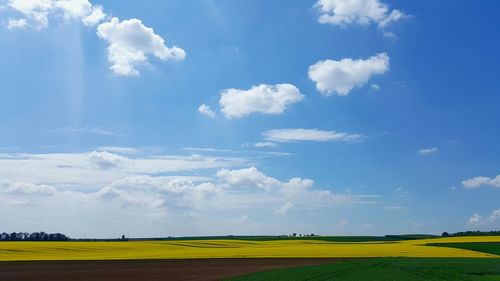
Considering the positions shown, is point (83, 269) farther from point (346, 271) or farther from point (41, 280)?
point (346, 271)

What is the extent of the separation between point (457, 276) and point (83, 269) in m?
28.8

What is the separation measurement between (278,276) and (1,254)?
41470mm

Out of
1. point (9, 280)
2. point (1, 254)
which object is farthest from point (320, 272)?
point (1, 254)

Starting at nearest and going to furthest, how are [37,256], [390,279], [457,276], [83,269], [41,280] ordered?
[390,279] → [457,276] → [41,280] → [83,269] → [37,256]

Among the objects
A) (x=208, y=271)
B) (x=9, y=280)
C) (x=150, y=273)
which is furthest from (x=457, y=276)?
(x=9, y=280)

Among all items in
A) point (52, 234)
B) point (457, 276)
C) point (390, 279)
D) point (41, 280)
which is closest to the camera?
point (390, 279)

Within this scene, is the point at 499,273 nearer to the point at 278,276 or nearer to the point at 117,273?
the point at 278,276

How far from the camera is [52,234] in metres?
172

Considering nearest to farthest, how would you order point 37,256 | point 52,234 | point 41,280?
point 41,280 < point 37,256 < point 52,234

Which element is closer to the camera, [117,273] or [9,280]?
[9,280]

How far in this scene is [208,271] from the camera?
3809 centimetres

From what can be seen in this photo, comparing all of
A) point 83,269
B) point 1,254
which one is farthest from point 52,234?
point 83,269

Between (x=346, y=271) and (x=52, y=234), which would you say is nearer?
(x=346, y=271)

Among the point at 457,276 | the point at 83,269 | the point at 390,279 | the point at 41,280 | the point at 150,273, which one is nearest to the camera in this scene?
the point at 390,279
